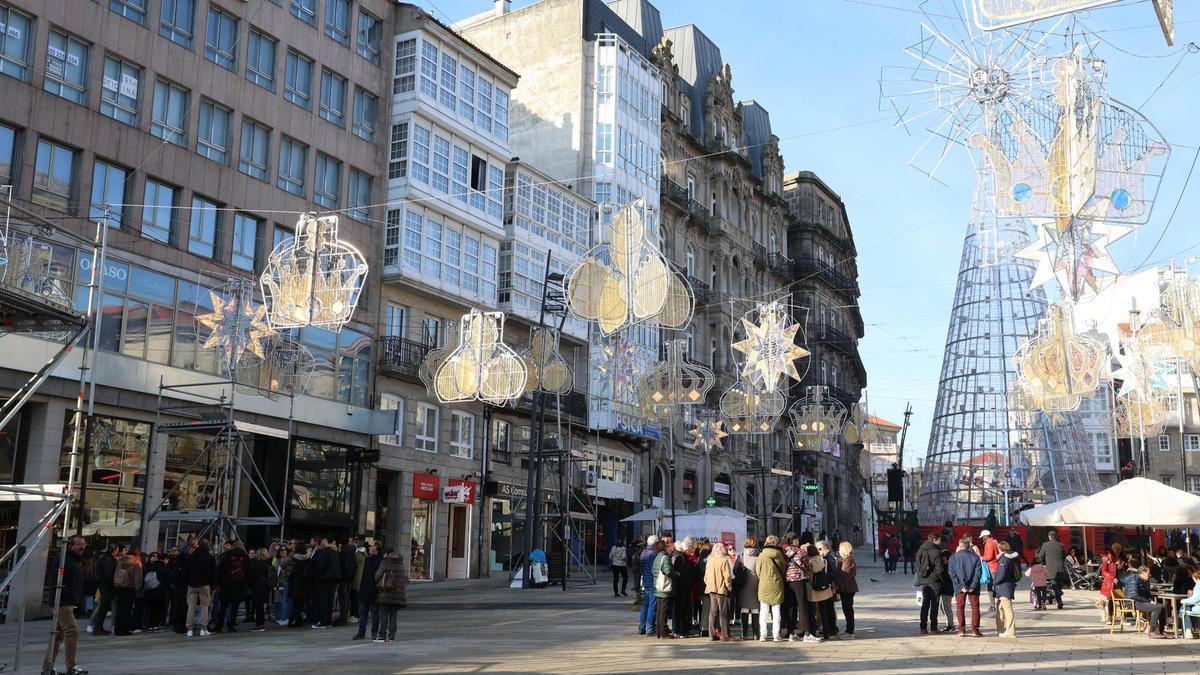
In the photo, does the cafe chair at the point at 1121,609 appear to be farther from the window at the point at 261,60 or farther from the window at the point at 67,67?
the window at the point at 261,60

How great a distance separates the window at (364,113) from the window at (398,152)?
729mm

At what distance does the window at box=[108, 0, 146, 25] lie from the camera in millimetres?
27000

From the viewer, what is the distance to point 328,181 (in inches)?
1336

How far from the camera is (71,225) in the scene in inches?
993

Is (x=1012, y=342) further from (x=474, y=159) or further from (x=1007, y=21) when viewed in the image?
(x=1007, y=21)

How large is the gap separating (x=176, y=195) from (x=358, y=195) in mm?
7186

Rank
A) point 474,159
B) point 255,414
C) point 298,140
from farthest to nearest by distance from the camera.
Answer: point 474,159, point 298,140, point 255,414

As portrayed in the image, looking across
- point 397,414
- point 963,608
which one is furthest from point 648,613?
point 397,414

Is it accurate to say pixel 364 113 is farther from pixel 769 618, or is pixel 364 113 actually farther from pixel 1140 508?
pixel 1140 508

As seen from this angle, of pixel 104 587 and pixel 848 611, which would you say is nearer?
pixel 848 611

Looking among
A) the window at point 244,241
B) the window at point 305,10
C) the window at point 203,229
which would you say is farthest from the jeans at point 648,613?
the window at point 305,10

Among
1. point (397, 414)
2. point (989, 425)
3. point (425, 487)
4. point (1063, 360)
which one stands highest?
point (989, 425)

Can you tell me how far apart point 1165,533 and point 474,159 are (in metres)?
31.4

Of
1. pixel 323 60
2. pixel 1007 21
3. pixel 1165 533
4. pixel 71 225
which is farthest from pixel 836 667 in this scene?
pixel 1165 533
